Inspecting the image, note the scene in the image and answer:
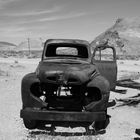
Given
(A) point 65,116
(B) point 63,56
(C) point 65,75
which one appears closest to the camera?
(A) point 65,116

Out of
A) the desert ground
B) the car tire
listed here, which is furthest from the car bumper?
the car tire

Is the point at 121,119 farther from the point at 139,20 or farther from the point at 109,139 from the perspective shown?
the point at 139,20

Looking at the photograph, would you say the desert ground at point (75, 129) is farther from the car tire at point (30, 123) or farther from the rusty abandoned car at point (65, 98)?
the rusty abandoned car at point (65, 98)

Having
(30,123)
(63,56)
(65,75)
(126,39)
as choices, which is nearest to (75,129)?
(30,123)

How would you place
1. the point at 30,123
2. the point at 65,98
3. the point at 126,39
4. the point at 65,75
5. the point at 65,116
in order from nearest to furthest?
the point at 65,116, the point at 65,75, the point at 30,123, the point at 65,98, the point at 126,39

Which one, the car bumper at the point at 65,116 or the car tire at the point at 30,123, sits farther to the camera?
the car tire at the point at 30,123

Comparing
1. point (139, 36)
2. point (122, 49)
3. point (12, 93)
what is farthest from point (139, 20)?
point (12, 93)

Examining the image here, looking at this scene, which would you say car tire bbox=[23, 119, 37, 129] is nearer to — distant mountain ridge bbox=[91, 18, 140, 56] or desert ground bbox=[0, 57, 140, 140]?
desert ground bbox=[0, 57, 140, 140]

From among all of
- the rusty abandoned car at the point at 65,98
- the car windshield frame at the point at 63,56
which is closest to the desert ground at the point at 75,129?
the rusty abandoned car at the point at 65,98

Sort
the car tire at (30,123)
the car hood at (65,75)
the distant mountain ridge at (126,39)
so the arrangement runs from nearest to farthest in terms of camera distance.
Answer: the car hood at (65,75), the car tire at (30,123), the distant mountain ridge at (126,39)

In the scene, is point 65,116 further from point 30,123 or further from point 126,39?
point 126,39

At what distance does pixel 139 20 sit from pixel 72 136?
159m

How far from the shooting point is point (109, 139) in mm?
6574

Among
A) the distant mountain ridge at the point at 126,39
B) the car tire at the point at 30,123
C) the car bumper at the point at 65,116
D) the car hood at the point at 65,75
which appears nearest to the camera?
the car bumper at the point at 65,116
